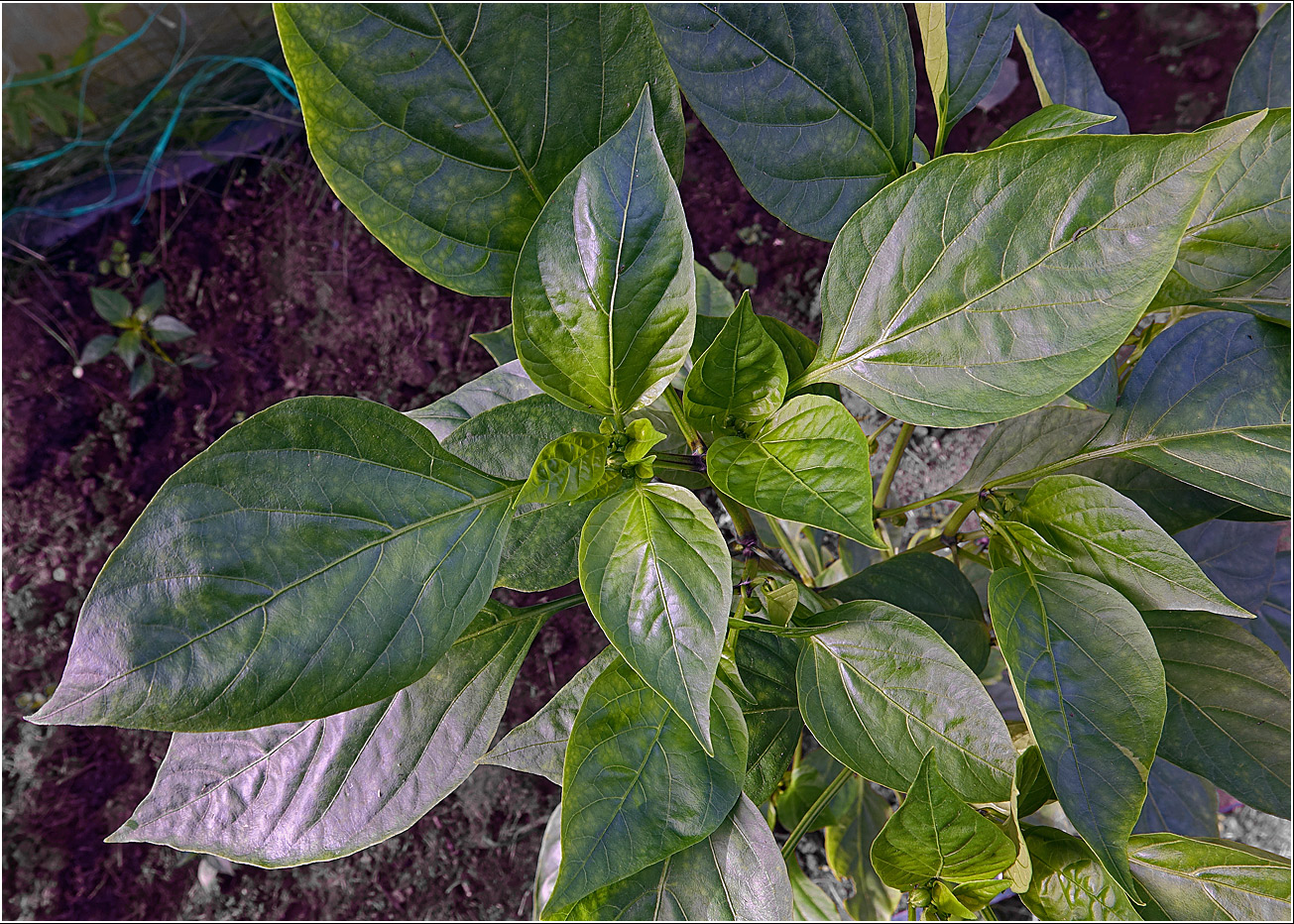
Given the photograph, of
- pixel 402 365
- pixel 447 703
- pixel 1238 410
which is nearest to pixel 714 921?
pixel 447 703

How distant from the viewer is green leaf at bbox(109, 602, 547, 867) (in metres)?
0.55

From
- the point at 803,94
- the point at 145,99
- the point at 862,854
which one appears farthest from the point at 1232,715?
the point at 145,99

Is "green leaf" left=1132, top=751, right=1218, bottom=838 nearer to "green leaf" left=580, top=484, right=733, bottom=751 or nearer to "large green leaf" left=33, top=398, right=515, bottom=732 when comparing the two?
A: "green leaf" left=580, top=484, right=733, bottom=751

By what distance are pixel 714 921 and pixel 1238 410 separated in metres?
0.55

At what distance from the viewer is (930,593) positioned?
0.65 m

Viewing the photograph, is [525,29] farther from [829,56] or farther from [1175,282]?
[1175,282]

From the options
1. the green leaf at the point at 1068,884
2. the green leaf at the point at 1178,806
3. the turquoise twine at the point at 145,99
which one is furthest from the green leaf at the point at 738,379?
the turquoise twine at the point at 145,99

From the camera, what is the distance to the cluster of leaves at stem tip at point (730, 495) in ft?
1.39

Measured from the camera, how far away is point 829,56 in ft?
1.78

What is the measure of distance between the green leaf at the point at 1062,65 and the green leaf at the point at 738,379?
0.47 metres

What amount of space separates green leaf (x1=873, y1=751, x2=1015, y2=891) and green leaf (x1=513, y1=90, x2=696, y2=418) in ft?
1.02

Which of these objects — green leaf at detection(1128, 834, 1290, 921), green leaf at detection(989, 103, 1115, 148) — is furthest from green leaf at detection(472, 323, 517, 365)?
green leaf at detection(1128, 834, 1290, 921)

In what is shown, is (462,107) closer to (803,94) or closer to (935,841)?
(803,94)

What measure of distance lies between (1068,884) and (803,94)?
2.08 ft
